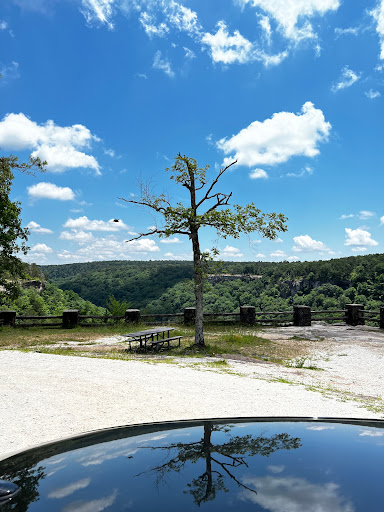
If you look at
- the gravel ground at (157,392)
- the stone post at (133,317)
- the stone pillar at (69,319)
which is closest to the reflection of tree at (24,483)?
the gravel ground at (157,392)

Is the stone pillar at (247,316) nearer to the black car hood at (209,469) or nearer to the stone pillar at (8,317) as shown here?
the stone pillar at (8,317)

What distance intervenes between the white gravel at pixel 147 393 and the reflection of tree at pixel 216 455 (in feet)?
8.54

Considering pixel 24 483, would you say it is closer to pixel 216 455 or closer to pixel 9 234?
pixel 216 455

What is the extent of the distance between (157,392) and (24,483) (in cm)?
594

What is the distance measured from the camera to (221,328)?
19.7m

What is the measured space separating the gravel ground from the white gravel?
2 centimetres

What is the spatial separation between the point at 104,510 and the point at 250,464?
0.70 metres

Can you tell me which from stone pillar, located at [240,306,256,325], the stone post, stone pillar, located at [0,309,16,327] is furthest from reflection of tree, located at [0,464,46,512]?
stone pillar, located at [240,306,256,325]

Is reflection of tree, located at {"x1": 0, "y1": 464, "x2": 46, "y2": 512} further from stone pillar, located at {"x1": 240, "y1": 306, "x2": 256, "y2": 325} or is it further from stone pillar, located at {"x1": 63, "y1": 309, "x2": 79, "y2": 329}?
stone pillar, located at {"x1": 240, "y1": 306, "x2": 256, "y2": 325}

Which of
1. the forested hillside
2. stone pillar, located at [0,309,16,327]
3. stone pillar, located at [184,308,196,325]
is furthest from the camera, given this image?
the forested hillside

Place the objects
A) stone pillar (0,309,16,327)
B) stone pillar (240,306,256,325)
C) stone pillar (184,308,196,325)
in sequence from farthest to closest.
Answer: stone pillar (240,306,256,325), stone pillar (184,308,196,325), stone pillar (0,309,16,327)

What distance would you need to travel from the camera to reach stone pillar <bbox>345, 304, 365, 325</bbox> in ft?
70.4

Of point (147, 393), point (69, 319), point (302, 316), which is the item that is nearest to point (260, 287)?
point (302, 316)

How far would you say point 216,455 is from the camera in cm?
191
